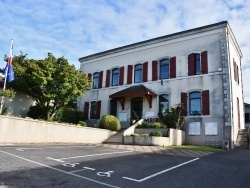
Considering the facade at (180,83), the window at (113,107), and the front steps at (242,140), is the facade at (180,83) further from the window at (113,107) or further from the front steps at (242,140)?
the front steps at (242,140)

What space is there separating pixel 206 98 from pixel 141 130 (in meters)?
5.37

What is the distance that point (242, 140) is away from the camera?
17156 mm

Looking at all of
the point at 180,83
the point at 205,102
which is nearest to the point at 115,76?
the point at 180,83

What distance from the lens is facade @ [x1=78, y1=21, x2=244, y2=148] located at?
662 inches

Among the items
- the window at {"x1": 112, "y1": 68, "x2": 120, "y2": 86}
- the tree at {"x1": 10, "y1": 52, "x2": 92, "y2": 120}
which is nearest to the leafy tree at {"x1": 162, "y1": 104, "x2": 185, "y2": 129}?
the tree at {"x1": 10, "y1": 52, "x2": 92, "y2": 120}

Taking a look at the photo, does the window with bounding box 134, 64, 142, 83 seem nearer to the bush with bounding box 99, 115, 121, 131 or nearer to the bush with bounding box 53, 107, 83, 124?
the bush with bounding box 99, 115, 121, 131

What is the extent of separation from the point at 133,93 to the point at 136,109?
188 cm

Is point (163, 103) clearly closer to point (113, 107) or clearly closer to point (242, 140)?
point (113, 107)

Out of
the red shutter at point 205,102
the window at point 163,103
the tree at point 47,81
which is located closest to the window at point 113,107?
the tree at point 47,81

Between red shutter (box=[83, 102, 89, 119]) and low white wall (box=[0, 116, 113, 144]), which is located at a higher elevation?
red shutter (box=[83, 102, 89, 119])

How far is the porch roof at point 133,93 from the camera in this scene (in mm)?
19422

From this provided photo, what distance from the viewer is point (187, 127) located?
17547 mm

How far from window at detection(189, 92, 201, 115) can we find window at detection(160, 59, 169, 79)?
2.89 m

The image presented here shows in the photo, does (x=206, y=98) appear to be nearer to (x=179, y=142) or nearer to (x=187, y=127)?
(x=187, y=127)
